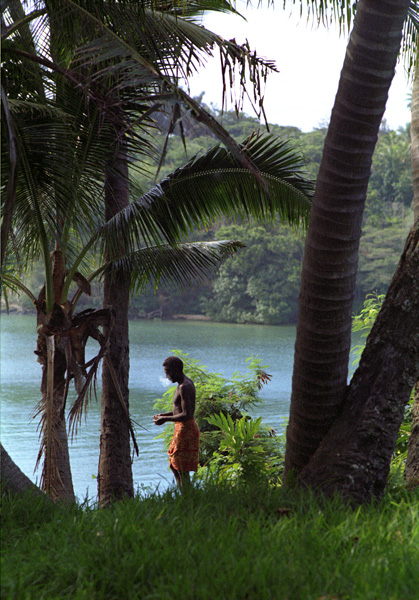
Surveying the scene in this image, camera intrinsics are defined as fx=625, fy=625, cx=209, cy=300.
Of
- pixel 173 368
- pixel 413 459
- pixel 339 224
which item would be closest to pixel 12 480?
pixel 173 368

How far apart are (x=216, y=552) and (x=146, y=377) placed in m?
21.5

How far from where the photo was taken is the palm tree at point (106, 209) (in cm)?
527

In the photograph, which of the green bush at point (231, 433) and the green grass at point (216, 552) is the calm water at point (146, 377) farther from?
the green grass at point (216, 552)

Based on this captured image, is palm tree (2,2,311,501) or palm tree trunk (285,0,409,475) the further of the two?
palm tree (2,2,311,501)

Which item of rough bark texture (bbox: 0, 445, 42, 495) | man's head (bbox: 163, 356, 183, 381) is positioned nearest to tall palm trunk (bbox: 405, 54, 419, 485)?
man's head (bbox: 163, 356, 183, 381)

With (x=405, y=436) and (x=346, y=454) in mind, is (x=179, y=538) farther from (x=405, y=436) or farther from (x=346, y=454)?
(x=405, y=436)

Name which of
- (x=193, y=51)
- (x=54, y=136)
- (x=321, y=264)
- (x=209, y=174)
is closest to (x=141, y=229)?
(x=209, y=174)

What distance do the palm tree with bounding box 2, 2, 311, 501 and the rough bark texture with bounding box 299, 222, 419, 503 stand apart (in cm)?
219

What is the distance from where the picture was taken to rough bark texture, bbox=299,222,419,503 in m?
3.57

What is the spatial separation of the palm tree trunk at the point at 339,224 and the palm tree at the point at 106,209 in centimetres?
172

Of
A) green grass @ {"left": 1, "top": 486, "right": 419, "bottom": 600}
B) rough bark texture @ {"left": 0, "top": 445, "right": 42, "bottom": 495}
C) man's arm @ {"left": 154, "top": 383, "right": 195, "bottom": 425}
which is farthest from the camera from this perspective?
man's arm @ {"left": 154, "top": 383, "right": 195, "bottom": 425}

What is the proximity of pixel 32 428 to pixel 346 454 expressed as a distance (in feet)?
48.3

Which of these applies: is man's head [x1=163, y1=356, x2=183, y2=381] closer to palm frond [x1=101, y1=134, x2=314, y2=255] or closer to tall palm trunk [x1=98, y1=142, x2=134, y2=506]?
palm frond [x1=101, y1=134, x2=314, y2=255]

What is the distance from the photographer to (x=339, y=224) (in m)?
3.73
